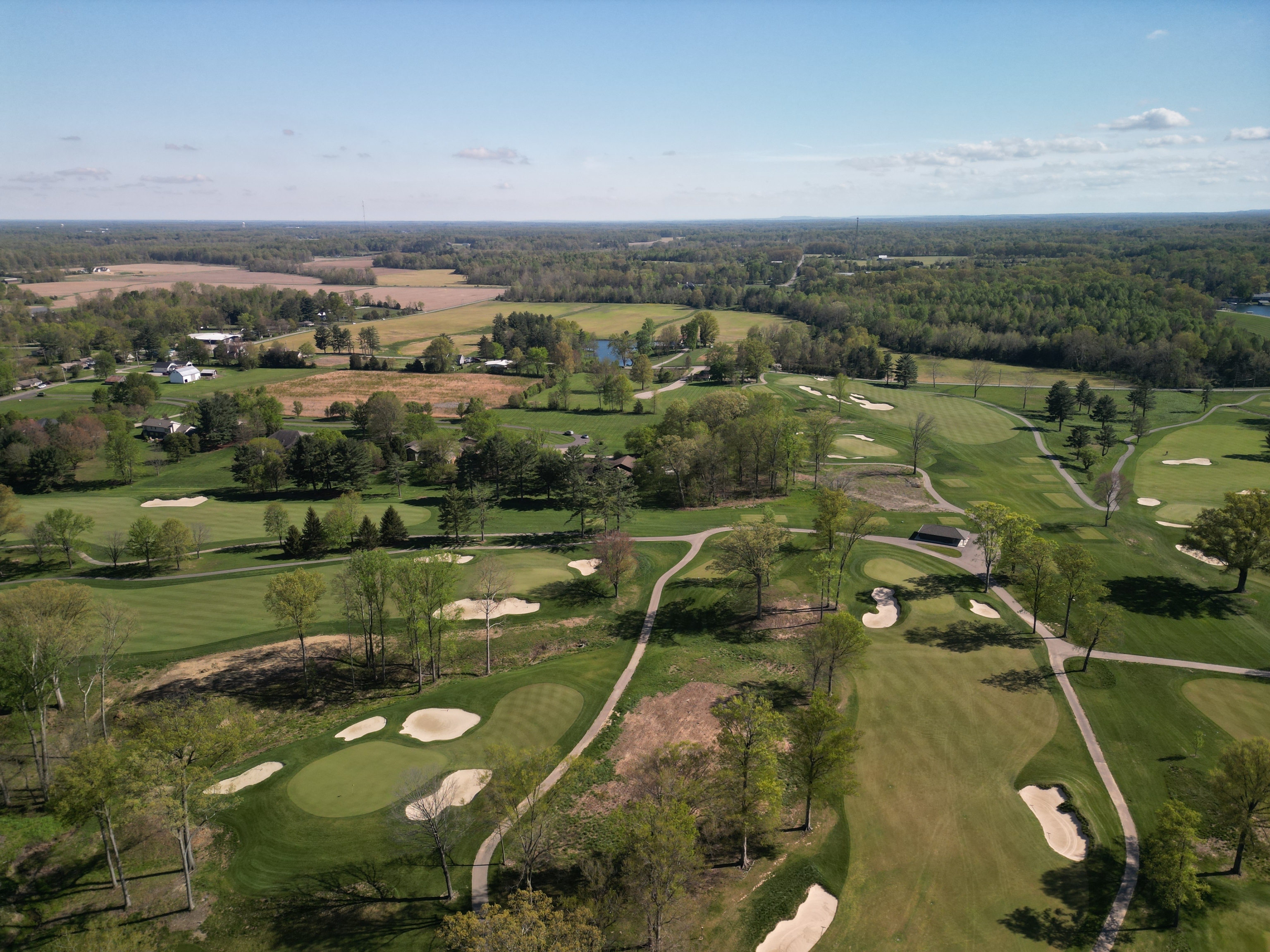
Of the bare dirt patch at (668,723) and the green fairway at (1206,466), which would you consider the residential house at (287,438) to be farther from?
the green fairway at (1206,466)

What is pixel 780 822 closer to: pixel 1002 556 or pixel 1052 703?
pixel 1052 703

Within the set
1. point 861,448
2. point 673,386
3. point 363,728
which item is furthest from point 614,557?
point 673,386

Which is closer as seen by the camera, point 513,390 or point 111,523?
point 111,523

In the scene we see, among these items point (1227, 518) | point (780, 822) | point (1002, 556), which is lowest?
point (780, 822)

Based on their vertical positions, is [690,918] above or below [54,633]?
below

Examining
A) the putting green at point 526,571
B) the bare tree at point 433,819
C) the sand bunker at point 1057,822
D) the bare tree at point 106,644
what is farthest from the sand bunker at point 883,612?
the bare tree at point 106,644

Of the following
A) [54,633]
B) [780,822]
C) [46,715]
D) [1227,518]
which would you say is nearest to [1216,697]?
[1227,518]

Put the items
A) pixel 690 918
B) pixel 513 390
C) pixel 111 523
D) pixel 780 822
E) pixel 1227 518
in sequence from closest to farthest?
pixel 690 918 → pixel 780 822 → pixel 1227 518 → pixel 111 523 → pixel 513 390
